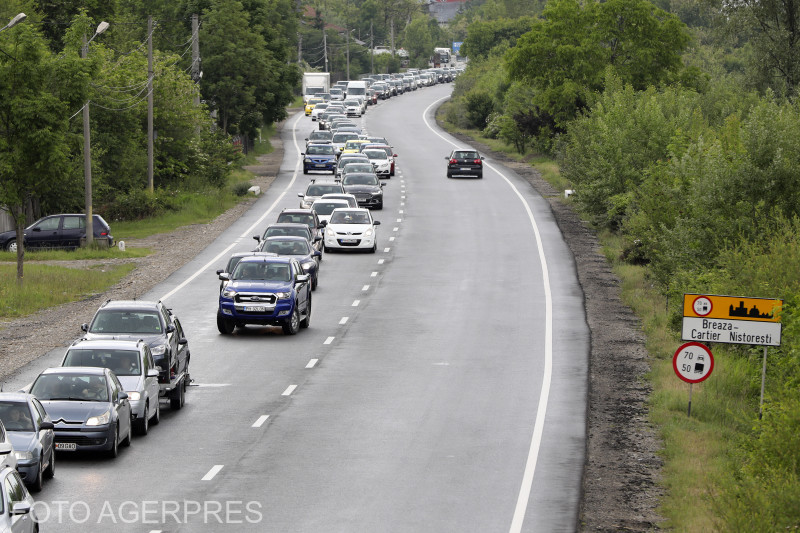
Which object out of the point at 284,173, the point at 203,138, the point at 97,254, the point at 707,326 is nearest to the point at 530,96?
the point at 284,173

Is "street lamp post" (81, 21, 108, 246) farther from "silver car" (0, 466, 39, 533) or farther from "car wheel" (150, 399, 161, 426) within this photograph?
"silver car" (0, 466, 39, 533)

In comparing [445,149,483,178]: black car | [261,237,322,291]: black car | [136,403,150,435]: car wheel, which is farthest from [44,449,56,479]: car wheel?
[445,149,483,178]: black car

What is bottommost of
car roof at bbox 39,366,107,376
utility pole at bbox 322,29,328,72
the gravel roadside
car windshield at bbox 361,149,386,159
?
the gravel roadside

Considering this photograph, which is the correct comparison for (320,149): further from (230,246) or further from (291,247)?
(291,247)

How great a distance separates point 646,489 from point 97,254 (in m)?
29.7

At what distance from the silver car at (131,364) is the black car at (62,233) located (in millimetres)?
24931

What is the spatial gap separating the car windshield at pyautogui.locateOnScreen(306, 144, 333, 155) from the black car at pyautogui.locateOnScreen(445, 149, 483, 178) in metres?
6.49

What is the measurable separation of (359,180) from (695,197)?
2881cm

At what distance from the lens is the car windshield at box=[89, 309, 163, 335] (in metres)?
24.7

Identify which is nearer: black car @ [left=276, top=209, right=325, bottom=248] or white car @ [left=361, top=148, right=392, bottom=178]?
black car @ [left=276, top=209, right=325, bottom=248]

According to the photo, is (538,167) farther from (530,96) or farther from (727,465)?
(727,465)

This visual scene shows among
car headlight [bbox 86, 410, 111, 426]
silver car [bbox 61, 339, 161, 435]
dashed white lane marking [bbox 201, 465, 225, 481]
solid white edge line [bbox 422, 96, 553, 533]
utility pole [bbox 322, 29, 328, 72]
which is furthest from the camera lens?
utility pole [bbox 322, 29, 328, 72]

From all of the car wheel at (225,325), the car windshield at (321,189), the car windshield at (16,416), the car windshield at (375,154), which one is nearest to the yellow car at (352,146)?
the car windshield at (375,154)

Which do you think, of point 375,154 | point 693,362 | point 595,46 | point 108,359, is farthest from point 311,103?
point 693,362
